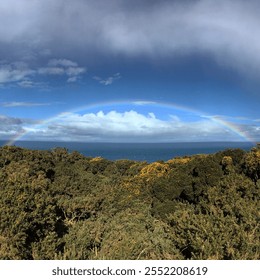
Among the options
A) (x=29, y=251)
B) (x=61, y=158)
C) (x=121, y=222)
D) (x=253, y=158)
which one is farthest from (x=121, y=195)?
(x=61, y=158)

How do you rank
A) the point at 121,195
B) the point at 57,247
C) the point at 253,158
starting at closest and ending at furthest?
the point at 57,247 → the point at 121,195 → the point at 253,158

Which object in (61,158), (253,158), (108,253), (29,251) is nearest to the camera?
(108,253)

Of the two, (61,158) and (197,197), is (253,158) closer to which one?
(197,197)

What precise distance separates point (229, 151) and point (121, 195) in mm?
13509

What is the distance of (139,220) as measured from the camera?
19.0m

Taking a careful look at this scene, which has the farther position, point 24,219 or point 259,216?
point 259,216

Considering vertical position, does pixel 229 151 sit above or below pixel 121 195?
above

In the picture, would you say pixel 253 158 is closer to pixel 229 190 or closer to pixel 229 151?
pixel 229 151

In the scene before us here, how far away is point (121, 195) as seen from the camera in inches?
1038

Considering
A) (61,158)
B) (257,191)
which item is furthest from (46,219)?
(61,158)

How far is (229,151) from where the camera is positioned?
3453 cm

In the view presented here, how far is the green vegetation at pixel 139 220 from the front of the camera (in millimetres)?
9891

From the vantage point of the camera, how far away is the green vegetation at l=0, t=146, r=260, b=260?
9891 mm

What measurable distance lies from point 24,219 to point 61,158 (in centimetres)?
4094
